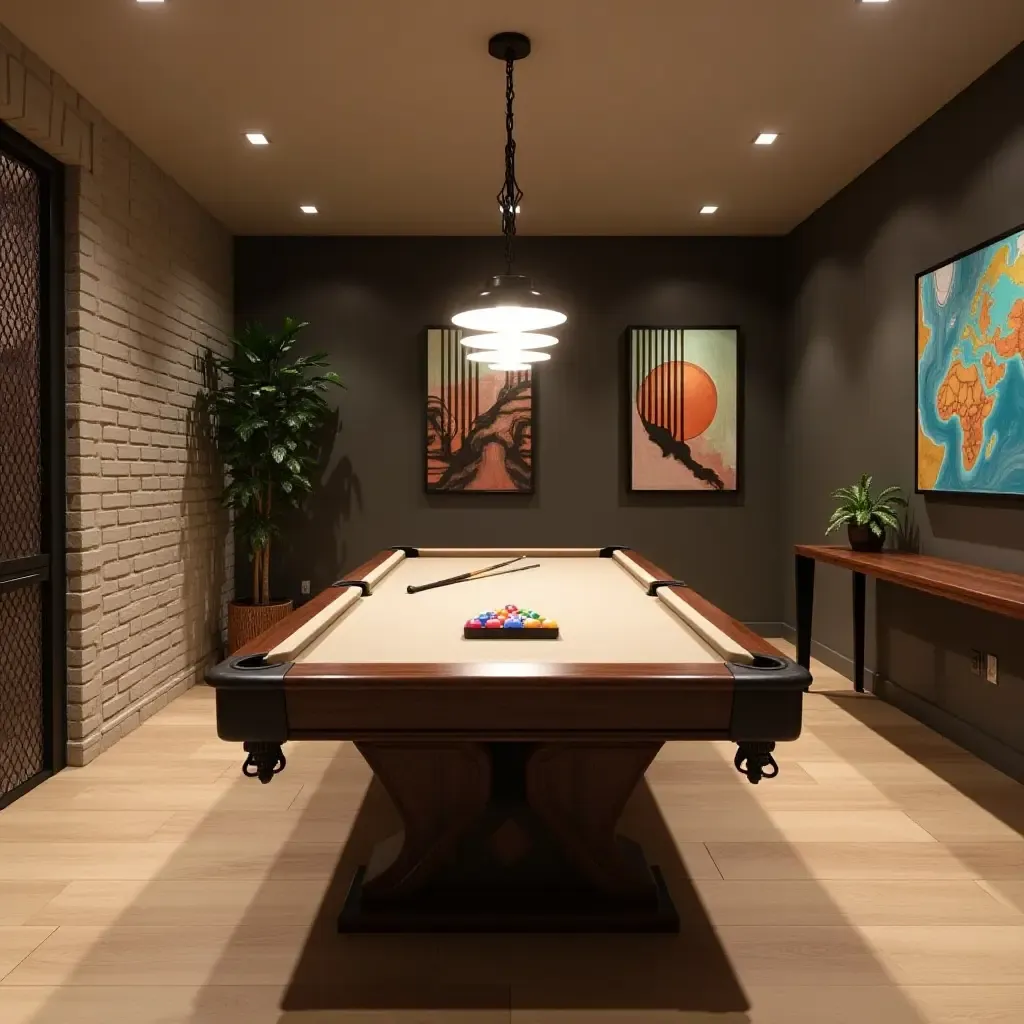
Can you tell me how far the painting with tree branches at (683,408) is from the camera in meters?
5.88

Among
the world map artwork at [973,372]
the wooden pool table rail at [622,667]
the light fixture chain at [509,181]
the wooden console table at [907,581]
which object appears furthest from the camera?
the world map artwork at [973,372]

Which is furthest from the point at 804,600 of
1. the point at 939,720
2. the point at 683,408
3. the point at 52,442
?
the point at 52,442

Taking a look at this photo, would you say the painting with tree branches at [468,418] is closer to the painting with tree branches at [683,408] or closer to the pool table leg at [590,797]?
the painting with tree branches at [683,408]

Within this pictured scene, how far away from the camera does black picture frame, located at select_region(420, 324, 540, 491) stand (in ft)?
19.3

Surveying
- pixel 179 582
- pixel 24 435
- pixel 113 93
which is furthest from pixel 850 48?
pixel 179 582

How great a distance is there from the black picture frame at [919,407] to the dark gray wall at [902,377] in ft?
0.12

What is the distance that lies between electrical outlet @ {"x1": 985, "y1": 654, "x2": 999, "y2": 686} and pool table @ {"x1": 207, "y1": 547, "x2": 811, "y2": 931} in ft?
5.04

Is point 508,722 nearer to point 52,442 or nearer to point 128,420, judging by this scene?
point 52,442

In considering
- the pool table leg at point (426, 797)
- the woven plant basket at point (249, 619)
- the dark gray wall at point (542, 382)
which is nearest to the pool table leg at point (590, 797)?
the pool table leg at point (426, 797)

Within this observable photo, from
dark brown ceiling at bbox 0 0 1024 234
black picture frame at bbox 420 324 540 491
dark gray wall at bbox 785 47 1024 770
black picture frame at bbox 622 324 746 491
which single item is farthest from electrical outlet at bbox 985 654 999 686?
black picture frame at bbox 420 324 540 491

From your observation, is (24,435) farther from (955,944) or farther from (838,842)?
(955,944)

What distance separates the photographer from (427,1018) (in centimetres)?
188

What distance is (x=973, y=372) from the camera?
3.64m

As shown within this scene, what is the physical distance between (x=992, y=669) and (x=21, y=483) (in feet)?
12.7
